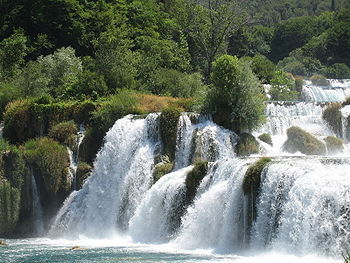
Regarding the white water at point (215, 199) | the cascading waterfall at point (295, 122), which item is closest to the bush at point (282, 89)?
the cascading waterfall at point (295, 122)

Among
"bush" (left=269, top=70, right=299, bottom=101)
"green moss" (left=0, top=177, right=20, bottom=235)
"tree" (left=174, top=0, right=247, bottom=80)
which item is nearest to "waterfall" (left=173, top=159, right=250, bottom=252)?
"green moss" (left=0, top=177, right=20, bottom=235)

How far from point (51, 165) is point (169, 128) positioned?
8006 millimetres

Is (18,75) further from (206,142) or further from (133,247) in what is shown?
(133,247)

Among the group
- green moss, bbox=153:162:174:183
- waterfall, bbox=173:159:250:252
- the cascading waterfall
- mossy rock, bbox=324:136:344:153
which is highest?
the cascading waterfall

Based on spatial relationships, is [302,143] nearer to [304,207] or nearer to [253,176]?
[253,176]

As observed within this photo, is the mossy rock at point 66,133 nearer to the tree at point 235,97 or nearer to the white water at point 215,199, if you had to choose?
the white water at point 215,199

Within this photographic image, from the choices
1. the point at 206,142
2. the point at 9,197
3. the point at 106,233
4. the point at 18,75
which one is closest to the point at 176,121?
the point at 206,142

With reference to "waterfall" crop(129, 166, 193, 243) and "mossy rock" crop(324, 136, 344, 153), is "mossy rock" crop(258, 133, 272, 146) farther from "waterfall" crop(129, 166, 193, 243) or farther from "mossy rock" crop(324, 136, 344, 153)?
"waterfall" crop(129, 166, 193, 243)

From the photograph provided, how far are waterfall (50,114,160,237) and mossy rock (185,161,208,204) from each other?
17.3 feet

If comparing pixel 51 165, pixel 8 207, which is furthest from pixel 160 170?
pixel 8 207

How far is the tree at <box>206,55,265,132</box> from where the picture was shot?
39.6 m

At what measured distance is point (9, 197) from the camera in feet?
132

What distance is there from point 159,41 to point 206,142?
96.0 ft

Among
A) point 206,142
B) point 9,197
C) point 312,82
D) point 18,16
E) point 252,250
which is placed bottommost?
point 252,250
